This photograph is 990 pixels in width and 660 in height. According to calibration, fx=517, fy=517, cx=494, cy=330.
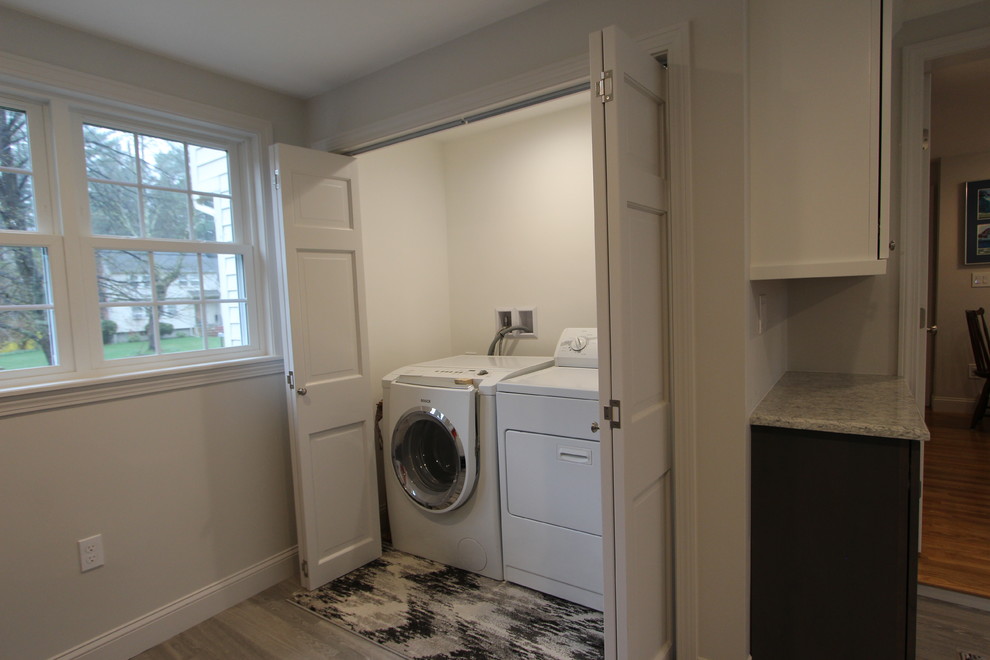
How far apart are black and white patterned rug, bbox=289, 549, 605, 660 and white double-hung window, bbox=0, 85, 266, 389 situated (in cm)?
123

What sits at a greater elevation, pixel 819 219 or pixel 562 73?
pixel 562 73

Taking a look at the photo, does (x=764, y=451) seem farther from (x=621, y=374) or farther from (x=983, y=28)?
(x=983, y=28)

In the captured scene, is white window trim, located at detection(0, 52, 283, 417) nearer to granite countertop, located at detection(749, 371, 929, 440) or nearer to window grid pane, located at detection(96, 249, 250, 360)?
window grid pane, located at detection(96, 249, 250, 360)

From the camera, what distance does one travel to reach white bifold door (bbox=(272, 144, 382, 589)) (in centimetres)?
229

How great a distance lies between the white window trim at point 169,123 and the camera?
5.82 ft

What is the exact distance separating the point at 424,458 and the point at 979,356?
189 inches

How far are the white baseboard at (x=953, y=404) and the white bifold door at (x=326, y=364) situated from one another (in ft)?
17.3

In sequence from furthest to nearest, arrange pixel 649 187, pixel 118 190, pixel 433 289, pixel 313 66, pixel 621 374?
pixel 433 289
pixel 313 66
pixel 118 190
pixel 649 187
pixel 621 374

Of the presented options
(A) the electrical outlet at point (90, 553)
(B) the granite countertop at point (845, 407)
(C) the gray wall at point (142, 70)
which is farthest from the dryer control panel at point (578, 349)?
(A) the electrical outlet at point (90, 553)

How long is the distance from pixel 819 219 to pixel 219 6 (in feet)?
6.75

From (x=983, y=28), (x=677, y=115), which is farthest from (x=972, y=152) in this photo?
(x=677, y=115)

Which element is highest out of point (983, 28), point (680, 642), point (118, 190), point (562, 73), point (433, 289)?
point (983, 28)

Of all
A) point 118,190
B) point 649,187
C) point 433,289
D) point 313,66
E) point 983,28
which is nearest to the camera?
point 649,187

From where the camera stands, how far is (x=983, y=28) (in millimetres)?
1932
